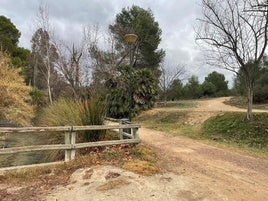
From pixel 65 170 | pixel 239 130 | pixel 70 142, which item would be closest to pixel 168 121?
pixel 239 130

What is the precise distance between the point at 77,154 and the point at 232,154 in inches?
180

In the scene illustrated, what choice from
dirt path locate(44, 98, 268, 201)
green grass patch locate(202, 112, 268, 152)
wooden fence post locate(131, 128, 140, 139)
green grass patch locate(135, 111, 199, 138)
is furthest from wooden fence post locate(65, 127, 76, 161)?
green grass patch locate(135, 111, 199, 138)

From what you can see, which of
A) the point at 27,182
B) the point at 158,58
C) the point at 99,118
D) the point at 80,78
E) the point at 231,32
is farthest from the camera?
the point at 158,58

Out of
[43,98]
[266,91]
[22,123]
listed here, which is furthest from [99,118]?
[266,91]

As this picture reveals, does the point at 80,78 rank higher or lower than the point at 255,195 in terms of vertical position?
higher

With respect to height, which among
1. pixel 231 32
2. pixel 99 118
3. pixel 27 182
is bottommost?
pixel 27 182

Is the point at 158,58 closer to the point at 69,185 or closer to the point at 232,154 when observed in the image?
the point at 232,154

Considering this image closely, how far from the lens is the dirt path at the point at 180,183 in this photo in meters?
4.18

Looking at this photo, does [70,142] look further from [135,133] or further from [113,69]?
[113,69]

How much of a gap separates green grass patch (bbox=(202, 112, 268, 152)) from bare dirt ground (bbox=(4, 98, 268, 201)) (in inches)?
122

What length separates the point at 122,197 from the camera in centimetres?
407

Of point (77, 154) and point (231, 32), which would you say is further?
point (231, 32)

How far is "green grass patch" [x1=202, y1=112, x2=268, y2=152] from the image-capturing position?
9.69 m

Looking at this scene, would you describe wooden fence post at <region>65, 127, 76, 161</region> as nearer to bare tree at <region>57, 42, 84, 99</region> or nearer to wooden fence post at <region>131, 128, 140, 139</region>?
wooden fence post at <region>131, 128, 140, 139</region>
